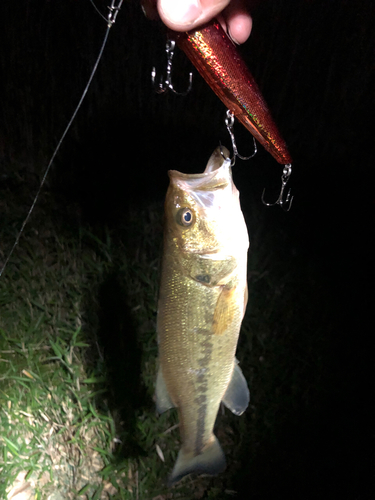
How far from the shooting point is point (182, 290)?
1.22 meters

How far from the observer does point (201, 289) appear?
4.02 ft

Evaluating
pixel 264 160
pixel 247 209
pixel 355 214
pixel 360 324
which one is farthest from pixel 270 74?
pixel 360 324

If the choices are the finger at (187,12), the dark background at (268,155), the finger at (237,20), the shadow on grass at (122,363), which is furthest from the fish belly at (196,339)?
the dark background at (268,155)

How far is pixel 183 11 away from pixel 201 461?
1.73 meters

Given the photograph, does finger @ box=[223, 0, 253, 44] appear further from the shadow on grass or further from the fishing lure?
the shadow on grass

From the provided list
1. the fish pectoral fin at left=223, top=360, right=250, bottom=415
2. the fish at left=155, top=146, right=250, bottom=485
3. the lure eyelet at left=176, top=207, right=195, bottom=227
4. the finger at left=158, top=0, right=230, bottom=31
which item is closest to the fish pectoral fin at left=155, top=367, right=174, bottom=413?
the fish at left=155, top=146, right=250, bottom=485

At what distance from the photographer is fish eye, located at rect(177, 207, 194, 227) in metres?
1.16

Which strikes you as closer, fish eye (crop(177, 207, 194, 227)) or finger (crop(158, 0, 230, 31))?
finger (crop(158, 0, 230, 31))

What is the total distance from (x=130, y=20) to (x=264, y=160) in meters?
1.95

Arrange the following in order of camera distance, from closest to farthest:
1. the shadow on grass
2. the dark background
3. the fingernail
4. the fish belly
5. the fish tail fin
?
the fingernail < the fish belly < the fish tail fin < the shadow on grass < the dark background

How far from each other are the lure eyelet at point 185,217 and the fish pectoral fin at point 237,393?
648 mm

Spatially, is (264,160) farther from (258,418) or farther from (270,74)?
(258,418)

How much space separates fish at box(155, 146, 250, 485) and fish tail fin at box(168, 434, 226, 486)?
0.24 m

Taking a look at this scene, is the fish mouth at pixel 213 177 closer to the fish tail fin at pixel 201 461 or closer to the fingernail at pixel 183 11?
the fingernail at pixel 183 11
